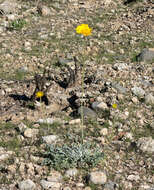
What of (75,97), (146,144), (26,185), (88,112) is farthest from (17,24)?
(26,185)

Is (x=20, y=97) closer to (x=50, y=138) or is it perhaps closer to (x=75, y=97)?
(x=75, y=97)

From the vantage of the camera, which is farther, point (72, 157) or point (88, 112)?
point (88, 112)

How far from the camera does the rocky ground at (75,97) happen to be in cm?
422

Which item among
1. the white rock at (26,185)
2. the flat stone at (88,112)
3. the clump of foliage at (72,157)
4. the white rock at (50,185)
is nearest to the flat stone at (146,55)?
the flat stone at (88,112)

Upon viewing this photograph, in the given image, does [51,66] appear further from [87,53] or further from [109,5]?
[109,5]

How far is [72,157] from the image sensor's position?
4.25 metres

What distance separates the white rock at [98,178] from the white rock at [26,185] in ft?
2.29

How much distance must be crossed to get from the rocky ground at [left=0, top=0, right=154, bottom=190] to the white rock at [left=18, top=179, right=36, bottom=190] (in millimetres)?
11

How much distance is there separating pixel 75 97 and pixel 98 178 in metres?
2.10

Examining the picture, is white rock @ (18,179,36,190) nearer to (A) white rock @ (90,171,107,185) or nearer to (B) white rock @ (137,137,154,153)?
(A) white rock @ (90,171,107,185)

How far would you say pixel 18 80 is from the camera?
6883 mm

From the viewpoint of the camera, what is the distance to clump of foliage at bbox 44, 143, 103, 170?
13.9 feet

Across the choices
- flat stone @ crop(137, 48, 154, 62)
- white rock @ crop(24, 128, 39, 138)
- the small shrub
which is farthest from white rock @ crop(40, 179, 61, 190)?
the small shrub

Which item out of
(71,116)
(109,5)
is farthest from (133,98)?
(109,5)
